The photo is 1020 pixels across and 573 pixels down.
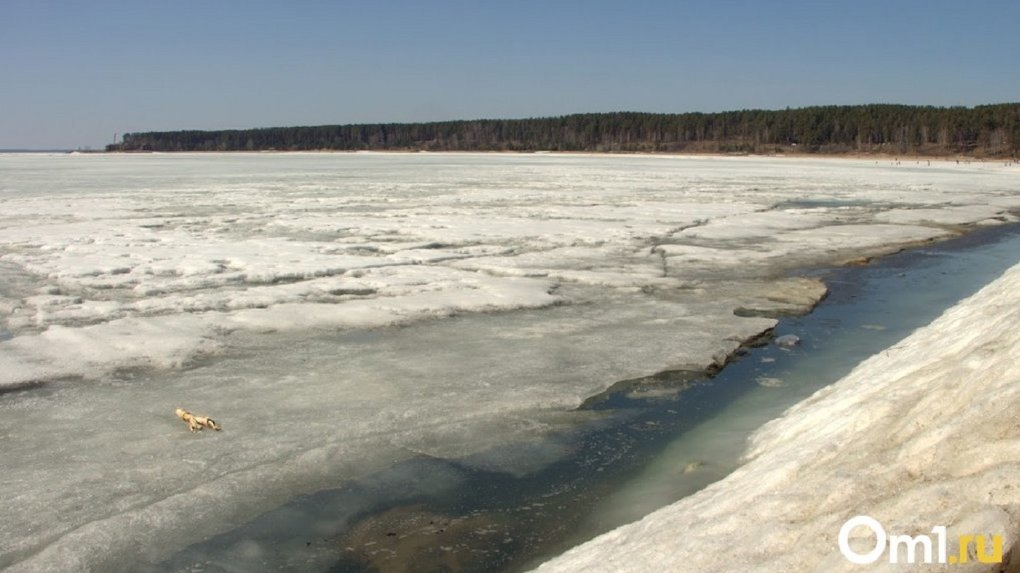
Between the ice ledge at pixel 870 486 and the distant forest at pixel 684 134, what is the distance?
262 ft

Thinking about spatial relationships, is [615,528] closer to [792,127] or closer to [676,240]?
[676,240]

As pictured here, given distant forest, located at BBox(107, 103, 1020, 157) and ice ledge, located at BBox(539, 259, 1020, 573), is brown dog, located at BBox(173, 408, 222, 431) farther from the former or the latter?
distant forest, located at BBox(107, 103, 1020, 157)

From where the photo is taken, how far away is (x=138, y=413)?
528 cm

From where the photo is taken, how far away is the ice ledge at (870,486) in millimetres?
2680

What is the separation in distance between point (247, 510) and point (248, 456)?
0.61m

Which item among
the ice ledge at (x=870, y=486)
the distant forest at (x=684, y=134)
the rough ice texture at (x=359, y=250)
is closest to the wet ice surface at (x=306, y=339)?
the rough ice texture at (x=359, y=250)

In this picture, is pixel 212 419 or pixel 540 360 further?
pixel 540 360

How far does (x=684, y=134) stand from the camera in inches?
4437

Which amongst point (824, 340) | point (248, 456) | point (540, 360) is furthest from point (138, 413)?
point (824, 340)

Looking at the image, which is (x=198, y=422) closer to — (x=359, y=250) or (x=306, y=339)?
(x=306, y=339)

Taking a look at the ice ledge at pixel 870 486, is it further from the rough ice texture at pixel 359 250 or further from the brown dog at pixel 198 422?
the rough ice texture at pixel 359 250

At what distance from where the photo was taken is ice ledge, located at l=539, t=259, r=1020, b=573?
268 cm

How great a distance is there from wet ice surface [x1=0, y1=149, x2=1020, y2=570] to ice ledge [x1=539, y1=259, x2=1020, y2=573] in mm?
1605

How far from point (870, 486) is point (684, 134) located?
114 m
